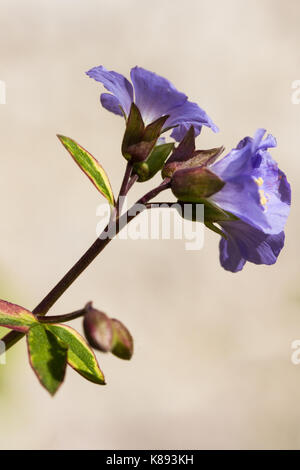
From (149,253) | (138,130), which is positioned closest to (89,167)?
(138,130)

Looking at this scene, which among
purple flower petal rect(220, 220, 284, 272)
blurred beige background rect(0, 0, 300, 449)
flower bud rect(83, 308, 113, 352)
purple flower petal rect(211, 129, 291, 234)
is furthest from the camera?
blurred beige background rect(0, 0, 300, 449)

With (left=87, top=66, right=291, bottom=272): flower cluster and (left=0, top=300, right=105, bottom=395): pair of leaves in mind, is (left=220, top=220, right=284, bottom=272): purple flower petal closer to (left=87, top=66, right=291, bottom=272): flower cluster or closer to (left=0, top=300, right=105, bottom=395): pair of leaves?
(left=87, top=66, right=291, bottom=272): flower cluster

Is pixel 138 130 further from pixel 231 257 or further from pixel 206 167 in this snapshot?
pixel 231 257

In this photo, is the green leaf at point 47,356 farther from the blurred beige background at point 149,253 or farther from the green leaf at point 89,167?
the blurred beige background at point 149,253

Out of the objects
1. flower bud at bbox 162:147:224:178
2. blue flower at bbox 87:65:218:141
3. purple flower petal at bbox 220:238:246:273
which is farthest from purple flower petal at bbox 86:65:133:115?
purple flower petal at bbox 220:238:246:273

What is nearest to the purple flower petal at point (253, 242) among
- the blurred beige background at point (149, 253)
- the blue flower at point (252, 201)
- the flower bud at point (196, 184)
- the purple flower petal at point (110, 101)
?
the blue flower at point (252, 201)

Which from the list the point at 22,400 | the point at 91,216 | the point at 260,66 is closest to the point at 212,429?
the point at 22,400

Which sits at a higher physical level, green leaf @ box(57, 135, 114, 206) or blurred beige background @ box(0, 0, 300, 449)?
blurred beige background @ box(0, 0, 300, 449)
